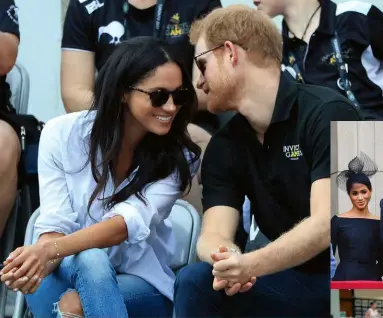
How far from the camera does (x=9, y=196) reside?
3.63m

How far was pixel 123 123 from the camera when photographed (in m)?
3.32

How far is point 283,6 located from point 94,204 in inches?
55.3

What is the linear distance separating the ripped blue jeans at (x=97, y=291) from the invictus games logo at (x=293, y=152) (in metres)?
0.64

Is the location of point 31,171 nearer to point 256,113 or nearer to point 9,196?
point 9,196

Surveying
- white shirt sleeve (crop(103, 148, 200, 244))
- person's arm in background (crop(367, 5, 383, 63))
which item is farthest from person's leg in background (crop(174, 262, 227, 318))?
person's arm in background (crop(367, 5, 383, 63))

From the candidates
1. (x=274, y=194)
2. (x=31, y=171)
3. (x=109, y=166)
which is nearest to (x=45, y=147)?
(x=109, y=166)

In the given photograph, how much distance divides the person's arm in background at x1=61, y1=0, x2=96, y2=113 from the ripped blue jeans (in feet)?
3.79

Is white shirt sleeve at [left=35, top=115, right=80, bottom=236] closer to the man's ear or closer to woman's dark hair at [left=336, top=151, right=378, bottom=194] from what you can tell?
the man's ear

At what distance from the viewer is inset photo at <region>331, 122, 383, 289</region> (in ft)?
8.43

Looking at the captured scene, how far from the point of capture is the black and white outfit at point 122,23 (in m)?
4.08

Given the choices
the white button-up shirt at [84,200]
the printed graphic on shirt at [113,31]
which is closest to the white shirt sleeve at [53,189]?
the white button-up shirt at [84,200]

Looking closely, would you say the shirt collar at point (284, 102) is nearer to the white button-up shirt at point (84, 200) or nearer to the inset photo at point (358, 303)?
the white button-up shirt at point (84, 200)

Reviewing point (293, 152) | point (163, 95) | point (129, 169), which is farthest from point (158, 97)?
point (293, 152)

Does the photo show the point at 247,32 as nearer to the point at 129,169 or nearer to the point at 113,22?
the point at 129,169
